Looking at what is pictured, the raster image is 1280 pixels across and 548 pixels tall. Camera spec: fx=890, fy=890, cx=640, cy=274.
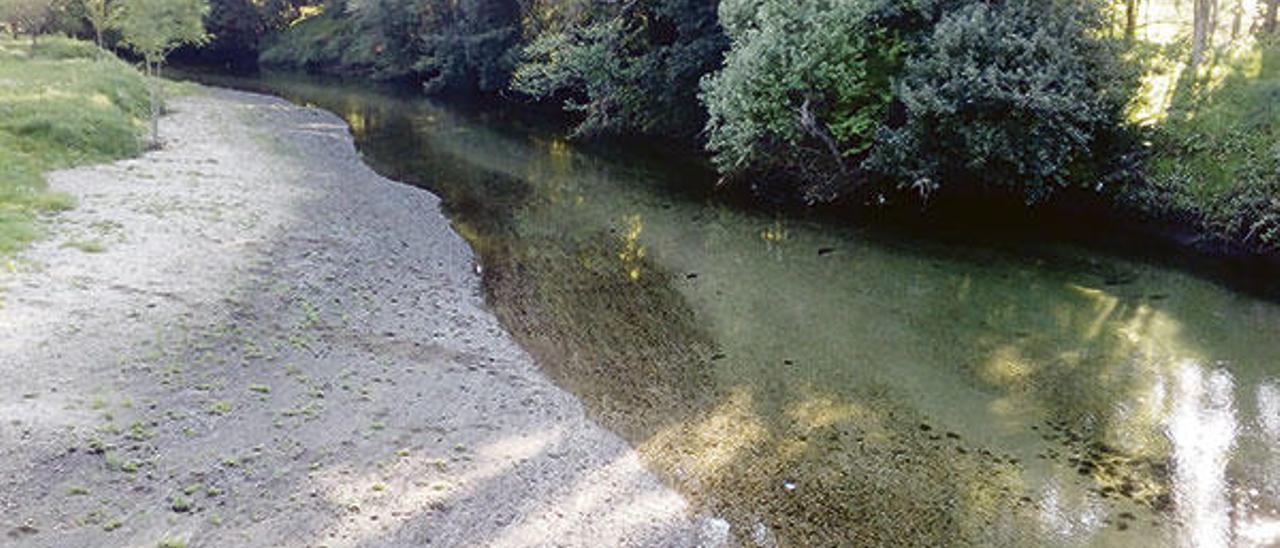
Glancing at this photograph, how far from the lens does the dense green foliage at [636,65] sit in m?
35.6

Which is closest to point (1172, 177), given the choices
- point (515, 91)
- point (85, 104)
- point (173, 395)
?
point (173, 395)

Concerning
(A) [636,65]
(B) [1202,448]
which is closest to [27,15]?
(A) [636,65]

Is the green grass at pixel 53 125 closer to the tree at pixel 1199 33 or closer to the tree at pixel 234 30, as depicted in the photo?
the tree at pixel 1199 33

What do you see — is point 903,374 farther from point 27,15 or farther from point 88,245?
point 27,15

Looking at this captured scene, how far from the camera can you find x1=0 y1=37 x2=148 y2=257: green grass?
2086 centimetres

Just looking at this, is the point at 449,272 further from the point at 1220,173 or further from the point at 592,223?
the point at 1220,173

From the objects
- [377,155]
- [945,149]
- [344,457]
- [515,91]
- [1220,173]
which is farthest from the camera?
[515,91]


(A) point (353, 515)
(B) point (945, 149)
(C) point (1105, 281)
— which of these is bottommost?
(A) point (353, 515)

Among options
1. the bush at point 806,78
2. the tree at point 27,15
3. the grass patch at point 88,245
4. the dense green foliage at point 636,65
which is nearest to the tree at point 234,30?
the tree at point 27,15

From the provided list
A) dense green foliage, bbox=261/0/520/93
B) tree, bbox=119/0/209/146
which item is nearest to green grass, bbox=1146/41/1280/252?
tree, bbox=119/0/209/146

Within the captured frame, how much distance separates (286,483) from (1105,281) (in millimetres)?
17922

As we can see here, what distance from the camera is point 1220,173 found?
22.3 m

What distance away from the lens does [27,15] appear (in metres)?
54.3

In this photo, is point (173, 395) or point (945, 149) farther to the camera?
point (945, 149)
